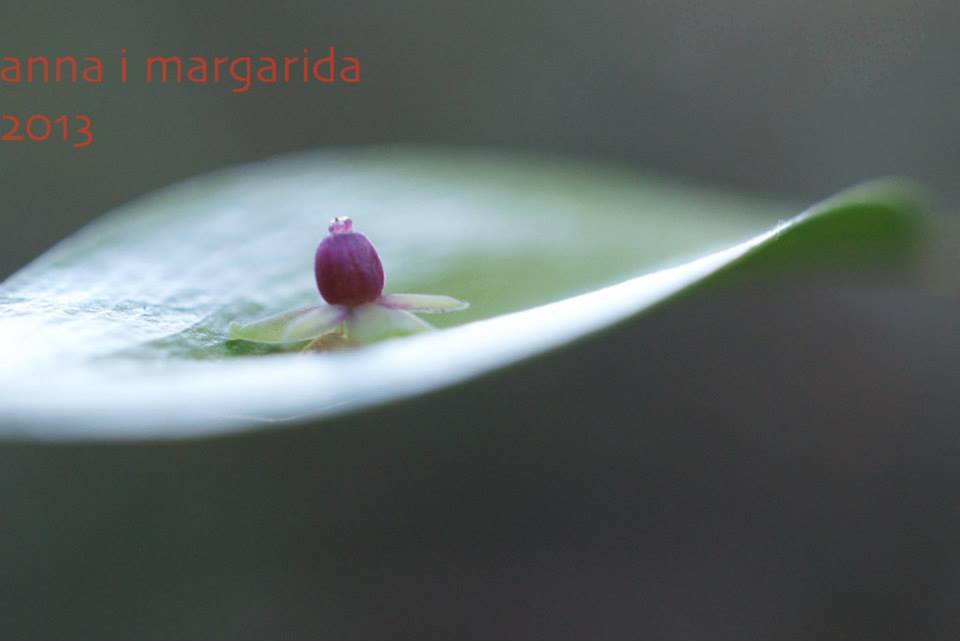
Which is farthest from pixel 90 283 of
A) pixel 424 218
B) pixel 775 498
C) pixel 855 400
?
Answer: pixel 855 400

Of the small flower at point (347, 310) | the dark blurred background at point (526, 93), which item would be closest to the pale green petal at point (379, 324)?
the small flower at point (347, 310)

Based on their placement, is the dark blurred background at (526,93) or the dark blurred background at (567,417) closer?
the dark blurred background at (567,417)

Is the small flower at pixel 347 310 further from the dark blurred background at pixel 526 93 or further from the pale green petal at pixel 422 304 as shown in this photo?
the dark blurred background at pixel 526 93

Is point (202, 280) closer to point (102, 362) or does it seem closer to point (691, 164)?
point (102, 362)

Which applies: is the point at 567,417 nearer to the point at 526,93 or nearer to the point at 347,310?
the point at 526,93

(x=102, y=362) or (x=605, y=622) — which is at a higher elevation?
(x=102, y=362)

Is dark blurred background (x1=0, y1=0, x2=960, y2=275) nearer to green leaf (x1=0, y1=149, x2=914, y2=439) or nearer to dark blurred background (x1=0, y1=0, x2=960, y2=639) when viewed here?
dark blurred background (x1=0, y1=0, x2=960, y2=639)
